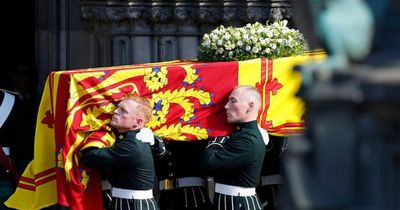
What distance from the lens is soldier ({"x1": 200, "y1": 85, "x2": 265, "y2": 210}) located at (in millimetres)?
6703

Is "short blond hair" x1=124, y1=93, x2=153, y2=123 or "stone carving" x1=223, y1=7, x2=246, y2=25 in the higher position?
"stone carving" x1=223, y1=7, x2=246, y2=25

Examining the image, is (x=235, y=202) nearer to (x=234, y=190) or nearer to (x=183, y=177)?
(x=234, y=190)

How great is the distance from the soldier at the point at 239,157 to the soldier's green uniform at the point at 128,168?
0.33m

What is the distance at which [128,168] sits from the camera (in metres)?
6.71

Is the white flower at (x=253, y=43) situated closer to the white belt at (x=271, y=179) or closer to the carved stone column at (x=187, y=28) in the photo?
the white belt at (x=271, y=179)

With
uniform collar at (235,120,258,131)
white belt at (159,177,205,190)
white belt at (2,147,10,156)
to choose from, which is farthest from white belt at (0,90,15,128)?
uniform collar at (235,120,258,131)

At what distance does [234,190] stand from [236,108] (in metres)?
0.47

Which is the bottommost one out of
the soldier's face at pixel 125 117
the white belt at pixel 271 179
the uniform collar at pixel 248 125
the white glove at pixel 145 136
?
the white belt at pixel 271 179

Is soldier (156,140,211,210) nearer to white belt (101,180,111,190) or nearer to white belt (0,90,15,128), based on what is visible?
white belt (101,180,111,190)

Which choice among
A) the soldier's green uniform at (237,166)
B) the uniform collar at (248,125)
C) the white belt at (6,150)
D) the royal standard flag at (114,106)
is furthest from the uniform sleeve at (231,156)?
the white belt at (6,150)

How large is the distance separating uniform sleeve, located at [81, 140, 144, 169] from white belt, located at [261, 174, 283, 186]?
1065 mm

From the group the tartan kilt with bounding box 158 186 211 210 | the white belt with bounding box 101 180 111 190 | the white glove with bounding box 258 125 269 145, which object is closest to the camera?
the white glove with bounding box 258 125 269 145

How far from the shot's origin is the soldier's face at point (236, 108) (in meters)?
6.74

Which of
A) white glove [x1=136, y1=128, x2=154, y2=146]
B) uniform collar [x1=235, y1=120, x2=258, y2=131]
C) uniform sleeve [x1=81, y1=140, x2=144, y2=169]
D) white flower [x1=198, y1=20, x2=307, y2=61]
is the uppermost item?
white flower [x1=198, y1=20, x2=307, y2=61]
